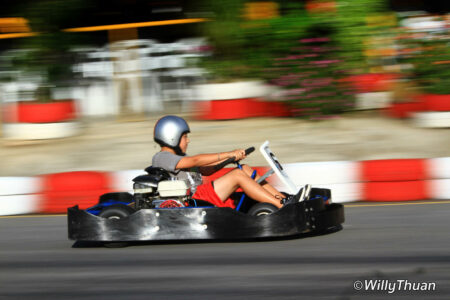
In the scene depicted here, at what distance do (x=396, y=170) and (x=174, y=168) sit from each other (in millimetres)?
2730

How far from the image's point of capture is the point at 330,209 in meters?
5.68

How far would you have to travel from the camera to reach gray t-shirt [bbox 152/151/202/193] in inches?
230

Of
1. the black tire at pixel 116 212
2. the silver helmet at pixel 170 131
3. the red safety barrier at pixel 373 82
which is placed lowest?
the black tire at pixel 116 212

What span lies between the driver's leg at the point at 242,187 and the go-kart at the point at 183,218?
98mm

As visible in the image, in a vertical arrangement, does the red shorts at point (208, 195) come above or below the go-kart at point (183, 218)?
above

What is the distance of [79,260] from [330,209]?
1.82 meters

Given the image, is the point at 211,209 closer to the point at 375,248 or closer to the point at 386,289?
the point at 375,248

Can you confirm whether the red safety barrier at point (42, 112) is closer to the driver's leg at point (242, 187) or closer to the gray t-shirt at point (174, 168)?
the gray t-shirt at point (174, 168)

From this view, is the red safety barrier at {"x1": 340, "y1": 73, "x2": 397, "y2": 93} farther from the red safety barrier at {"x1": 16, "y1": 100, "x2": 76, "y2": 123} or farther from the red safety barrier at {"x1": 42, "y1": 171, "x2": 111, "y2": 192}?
the red safety barrier at {"x1": 42, "y1": 171, "x2": 111, "y2": 192}

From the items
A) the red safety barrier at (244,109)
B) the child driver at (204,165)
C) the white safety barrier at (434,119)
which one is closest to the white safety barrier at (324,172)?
the child driver at (204,165)

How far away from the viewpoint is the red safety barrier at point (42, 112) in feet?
40.0

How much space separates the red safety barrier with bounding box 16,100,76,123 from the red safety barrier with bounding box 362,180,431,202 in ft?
19.9

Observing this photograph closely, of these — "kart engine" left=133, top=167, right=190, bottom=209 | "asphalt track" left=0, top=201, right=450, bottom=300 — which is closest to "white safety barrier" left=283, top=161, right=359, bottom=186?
"asphalt track" left=0, top=201, right=450, bottom=300

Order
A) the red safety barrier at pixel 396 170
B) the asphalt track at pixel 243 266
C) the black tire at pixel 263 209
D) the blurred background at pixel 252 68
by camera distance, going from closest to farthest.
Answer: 1. the asphalt track at pixel 243 266
2. the black tire at pixel 263 209
3. the red safety barrier at pixel 396 170
4. the blurred background at pixel 252 68
